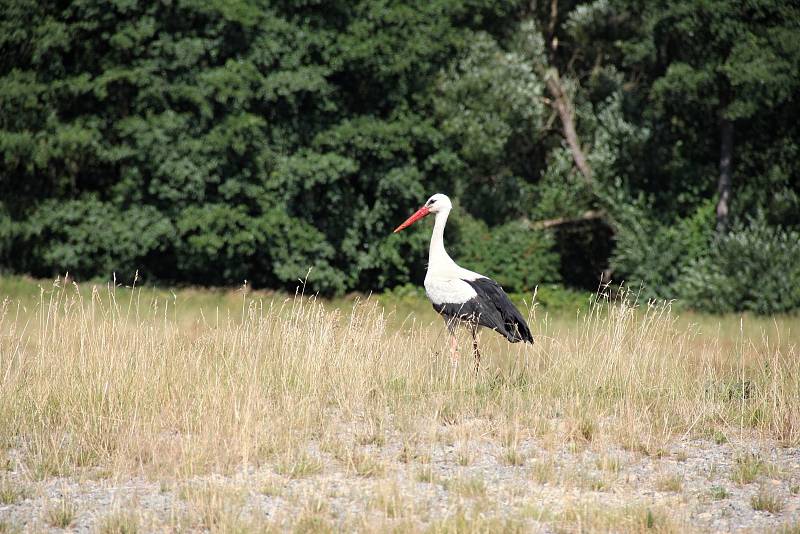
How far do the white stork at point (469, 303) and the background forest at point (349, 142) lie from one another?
37.7 ft

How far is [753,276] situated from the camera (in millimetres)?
25094

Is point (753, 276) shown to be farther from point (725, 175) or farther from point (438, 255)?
point (438, 255)

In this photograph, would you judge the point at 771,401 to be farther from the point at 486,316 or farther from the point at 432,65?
the point at 432,65

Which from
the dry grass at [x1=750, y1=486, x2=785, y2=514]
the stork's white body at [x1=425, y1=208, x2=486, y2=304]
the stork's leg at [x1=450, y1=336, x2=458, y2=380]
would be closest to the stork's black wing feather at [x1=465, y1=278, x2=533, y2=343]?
the stork's white body at [x1=425, y1=208, x2=486, y2=304]

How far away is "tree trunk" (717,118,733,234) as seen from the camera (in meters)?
26.3

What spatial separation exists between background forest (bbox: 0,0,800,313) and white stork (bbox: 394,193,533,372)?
1149cm

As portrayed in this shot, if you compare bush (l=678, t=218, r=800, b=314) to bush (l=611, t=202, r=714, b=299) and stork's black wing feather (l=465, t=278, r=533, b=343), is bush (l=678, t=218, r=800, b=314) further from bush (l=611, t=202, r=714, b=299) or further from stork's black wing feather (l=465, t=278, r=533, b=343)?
stork's black wing feather (l=465, t=278, r=533, b=343)

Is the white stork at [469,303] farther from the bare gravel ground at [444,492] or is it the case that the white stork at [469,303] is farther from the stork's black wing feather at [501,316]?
the bare gravel ground at [444,492]

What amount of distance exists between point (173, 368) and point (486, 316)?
3.31 metres

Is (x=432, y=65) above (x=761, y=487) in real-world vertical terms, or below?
above

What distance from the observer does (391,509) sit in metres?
7.23

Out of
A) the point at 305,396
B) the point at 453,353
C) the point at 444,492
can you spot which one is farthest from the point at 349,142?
the point at 444,492

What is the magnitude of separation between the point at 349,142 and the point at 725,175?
29.6 feet

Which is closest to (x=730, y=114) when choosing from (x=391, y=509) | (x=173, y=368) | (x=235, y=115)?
(x=235, y=115)
